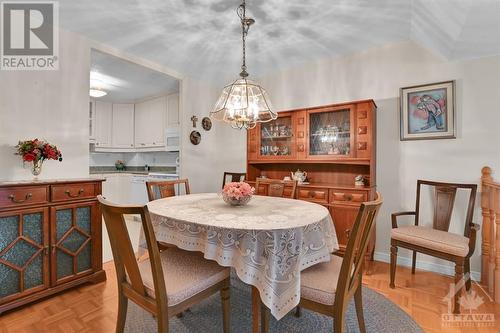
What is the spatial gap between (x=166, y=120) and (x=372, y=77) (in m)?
3.47

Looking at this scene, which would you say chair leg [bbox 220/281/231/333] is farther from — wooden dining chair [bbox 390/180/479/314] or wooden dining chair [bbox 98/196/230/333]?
wooden dining chair [bbox 390/180/479/314]

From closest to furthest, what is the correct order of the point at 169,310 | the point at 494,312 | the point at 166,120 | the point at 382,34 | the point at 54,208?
the point at 169,310
the point at 494,312
the point at 54,208
the point at 382,34
the point at 166,120

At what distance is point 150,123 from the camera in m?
5.00

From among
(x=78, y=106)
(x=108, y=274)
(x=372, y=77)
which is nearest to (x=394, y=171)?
(x=372, y=77)

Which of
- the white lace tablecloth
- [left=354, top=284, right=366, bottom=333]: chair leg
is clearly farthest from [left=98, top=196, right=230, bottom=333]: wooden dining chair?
[left=354, top=284, right=366, bottom=333]: chair leg

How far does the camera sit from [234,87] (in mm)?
2086

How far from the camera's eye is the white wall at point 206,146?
3.82 meters

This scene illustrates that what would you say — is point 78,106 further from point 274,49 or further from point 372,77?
point 372,77

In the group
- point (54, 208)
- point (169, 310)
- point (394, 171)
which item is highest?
point (394, 171)

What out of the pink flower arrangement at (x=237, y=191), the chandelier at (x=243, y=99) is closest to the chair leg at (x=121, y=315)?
the pink flower arrangement at (x=237, y=191)

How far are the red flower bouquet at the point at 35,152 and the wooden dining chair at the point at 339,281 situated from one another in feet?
7.08

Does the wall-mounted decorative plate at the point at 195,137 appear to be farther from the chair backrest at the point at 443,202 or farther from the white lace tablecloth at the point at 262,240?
the chair backrest at the point at 443,202

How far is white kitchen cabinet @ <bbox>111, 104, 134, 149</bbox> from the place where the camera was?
17.1 ft

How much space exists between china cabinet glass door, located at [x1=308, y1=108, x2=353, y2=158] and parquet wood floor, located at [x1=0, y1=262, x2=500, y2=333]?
4.54ft
